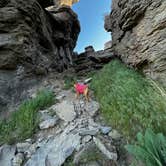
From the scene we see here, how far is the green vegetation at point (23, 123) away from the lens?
4566 millimetres

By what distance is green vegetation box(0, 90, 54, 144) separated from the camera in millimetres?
4566

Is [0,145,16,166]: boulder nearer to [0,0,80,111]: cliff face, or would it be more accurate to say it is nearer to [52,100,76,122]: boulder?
[52,100,76,122]: boulder

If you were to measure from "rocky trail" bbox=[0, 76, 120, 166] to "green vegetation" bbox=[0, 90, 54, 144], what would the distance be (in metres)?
0.21

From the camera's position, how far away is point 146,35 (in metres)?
5.83

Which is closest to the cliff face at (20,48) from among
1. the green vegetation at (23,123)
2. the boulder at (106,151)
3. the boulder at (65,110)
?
the green vegetation at (23,123)

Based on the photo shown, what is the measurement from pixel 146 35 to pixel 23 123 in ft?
14.6

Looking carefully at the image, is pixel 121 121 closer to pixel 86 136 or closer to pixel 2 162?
pixel 86 136

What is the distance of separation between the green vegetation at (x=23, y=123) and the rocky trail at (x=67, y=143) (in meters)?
0.21

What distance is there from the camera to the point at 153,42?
17.9ft

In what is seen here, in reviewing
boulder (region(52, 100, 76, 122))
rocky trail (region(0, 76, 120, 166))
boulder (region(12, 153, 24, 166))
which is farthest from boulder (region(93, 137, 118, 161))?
boulder (region(12, 153, 24, 166))

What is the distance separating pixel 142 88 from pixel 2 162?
3.48 m

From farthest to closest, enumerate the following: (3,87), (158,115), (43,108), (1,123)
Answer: (3,87) < (43,108) < (1,123) < (158,115)

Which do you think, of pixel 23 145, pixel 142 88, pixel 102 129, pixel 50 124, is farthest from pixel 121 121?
pixel 23 145

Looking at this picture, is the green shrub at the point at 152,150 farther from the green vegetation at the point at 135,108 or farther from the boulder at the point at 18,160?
the boulder at the point at 18,160
